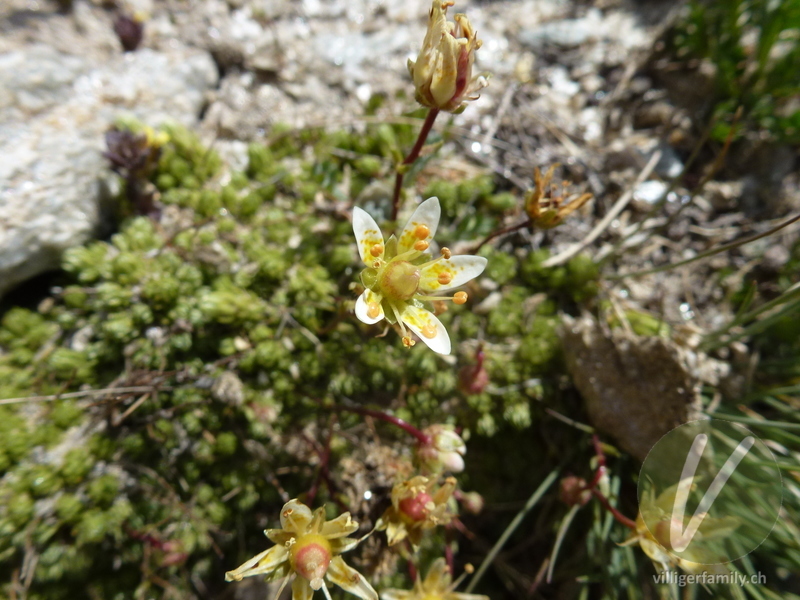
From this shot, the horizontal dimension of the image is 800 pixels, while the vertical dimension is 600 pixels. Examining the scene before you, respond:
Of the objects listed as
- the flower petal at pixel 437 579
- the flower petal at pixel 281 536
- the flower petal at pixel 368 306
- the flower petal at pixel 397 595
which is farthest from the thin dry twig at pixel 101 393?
the flower petal at pixel 437 579

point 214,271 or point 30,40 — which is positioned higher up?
point 30,40

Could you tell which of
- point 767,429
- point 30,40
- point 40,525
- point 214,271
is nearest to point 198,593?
point 40,525

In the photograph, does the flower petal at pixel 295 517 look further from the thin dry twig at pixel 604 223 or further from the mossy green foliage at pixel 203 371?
the thin dry twig at pixel 604 223

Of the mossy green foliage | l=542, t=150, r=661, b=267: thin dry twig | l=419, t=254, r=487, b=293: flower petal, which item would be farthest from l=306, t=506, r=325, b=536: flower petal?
l=542, t=150, r=661, b=267: thin dry twig

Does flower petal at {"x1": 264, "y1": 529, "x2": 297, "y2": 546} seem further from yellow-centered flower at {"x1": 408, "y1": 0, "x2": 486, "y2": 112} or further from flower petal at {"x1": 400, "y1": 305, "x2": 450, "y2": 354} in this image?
yellow-centered flower at {"x1": 408, "y1": 0, "x2": 486, "y2": 112}

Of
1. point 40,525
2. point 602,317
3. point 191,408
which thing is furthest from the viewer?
point 602,317

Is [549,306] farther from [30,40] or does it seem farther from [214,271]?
[30,40]
